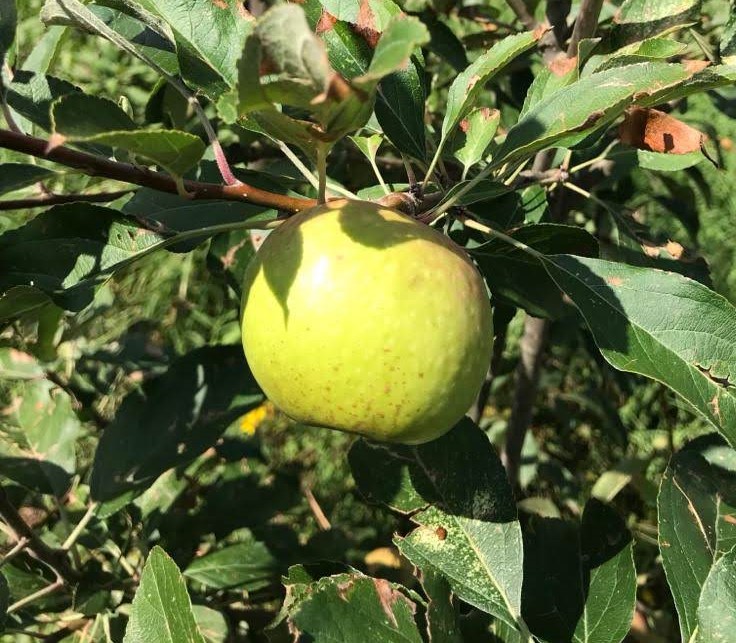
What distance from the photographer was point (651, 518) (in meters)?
1.95

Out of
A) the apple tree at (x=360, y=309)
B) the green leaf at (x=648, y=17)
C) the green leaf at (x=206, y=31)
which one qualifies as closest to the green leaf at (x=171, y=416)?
the apple tree at (x=360, y=309)

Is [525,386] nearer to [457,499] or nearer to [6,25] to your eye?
[457,499]

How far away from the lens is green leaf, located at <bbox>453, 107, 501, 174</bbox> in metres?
0.89

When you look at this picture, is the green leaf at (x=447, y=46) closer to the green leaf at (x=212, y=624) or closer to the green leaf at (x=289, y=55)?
the green leaf at (x=289, y=55)

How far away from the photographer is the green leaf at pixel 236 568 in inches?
48.3

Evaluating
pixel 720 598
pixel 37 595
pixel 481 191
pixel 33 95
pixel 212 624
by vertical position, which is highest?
pixel 33 95

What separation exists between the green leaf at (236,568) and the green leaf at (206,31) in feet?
2.47

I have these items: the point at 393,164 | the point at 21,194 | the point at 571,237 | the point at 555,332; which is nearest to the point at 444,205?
the point at 571,237

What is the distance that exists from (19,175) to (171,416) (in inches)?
17.9

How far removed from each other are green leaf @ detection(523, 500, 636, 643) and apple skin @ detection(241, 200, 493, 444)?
0.36 meters

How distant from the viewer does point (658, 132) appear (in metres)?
0.83

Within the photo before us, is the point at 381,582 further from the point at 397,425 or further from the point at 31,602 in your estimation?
the point at 31,602

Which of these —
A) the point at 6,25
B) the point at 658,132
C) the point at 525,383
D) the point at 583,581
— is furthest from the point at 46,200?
the point at 525,383

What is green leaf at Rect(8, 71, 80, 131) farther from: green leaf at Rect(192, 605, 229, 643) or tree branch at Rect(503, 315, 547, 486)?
tree branch at Rect(503, 315, 547, 486)
